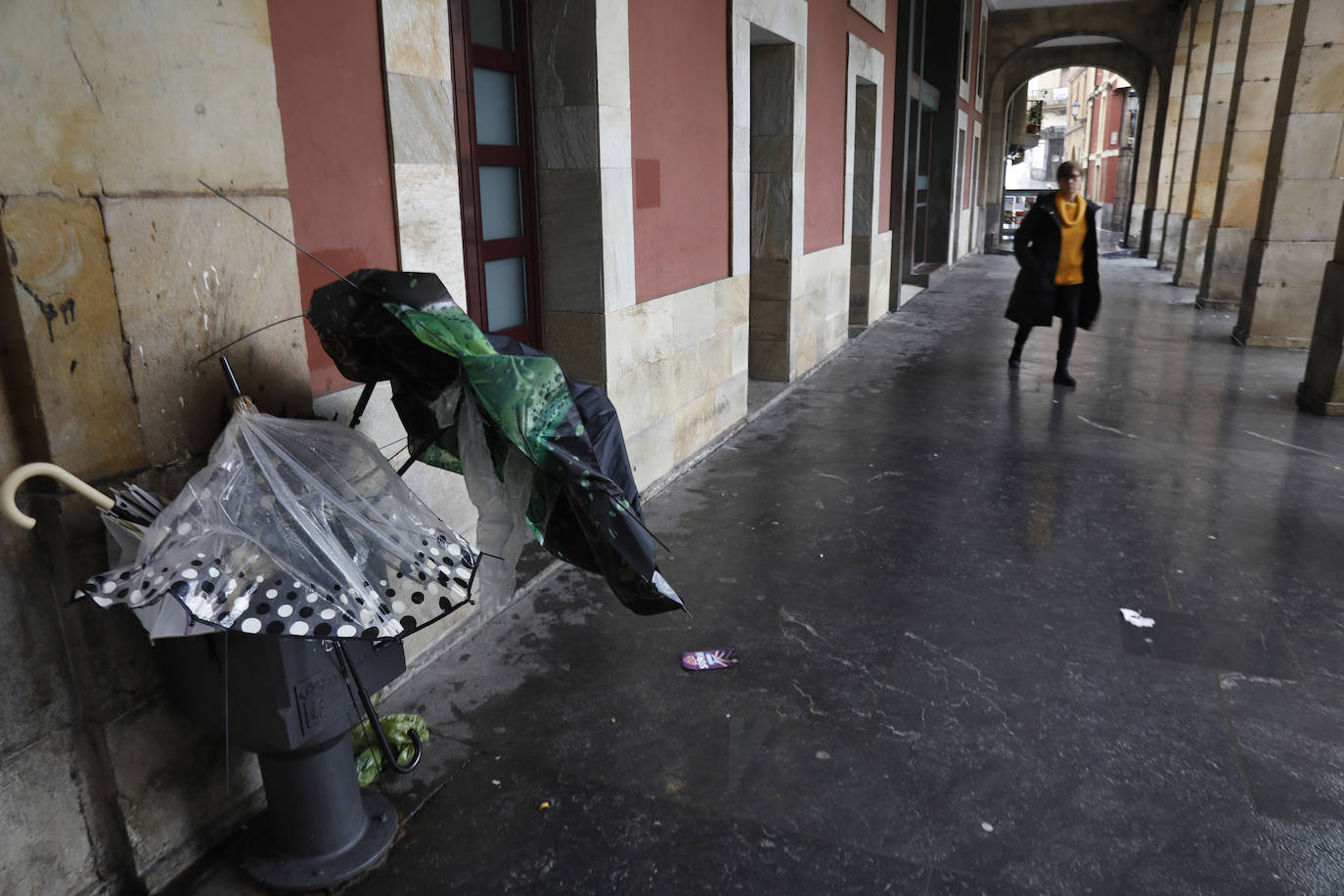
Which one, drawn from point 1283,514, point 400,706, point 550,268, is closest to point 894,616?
→ point 400,706

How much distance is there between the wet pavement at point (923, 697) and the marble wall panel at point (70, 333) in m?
1.18

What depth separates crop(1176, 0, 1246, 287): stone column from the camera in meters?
14.1

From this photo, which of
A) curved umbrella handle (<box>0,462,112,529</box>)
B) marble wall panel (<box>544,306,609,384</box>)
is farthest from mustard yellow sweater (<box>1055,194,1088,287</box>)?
curved umbrella handle (<box>0,462,112,529</box>)

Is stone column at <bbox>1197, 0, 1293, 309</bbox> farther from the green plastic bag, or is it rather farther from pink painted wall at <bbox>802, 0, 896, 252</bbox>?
the green plastic bag

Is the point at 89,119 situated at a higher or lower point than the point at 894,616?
higher

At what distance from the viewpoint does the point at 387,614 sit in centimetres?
188

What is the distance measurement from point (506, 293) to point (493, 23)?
3.89 feet

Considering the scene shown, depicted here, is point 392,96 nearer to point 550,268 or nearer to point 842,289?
point 550,268

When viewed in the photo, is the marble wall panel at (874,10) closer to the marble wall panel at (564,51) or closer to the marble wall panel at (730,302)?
the marble wall panel at (730,302)

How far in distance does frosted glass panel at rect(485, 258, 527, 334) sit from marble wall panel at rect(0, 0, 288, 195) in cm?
176

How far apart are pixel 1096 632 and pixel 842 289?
6622 mm

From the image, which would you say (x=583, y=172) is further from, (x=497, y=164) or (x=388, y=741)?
(x=388, y=741)

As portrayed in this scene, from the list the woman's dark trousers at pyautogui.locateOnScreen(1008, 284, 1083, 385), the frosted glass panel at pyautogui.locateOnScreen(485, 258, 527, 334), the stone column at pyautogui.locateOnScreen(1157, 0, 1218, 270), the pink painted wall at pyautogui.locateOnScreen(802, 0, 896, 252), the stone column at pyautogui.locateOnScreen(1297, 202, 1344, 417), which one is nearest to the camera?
the frosted glass panel at pyautogui.locateOnScreen(485, 258, 527, 334)

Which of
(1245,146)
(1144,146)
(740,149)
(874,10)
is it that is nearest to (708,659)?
(740,149)
